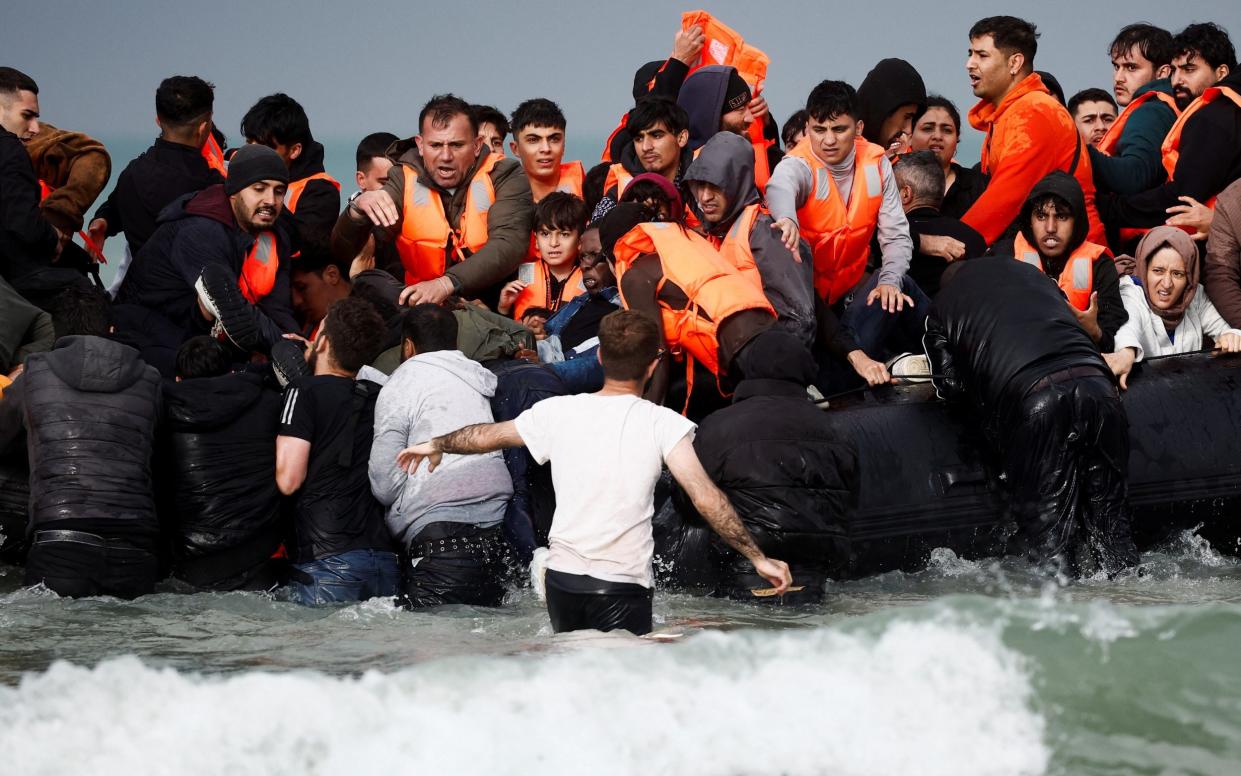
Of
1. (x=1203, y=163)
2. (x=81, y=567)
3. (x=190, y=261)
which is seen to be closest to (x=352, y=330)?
(x=190, y=261)

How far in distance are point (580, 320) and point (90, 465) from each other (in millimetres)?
2392

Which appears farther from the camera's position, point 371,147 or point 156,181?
point 371,147

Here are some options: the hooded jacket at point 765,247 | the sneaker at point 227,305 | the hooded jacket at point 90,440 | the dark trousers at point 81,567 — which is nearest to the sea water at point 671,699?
the dark trousers at point 81,567

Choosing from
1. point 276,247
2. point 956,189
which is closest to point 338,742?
point 276,247

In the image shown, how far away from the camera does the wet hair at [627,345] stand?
5477 millimetres

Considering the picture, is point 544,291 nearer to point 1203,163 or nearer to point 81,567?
point 81,567

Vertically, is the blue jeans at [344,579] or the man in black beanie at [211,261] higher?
the man in black beanie at [211,261]

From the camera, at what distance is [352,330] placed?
21.9 feet

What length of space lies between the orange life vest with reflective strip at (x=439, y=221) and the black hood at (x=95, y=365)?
6.29 ft

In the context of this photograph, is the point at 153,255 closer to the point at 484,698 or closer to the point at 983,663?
the point at 484,698

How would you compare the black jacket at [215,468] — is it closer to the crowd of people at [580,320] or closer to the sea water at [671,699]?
the crowd of people at [580,320]

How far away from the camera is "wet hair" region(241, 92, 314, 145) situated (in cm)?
842

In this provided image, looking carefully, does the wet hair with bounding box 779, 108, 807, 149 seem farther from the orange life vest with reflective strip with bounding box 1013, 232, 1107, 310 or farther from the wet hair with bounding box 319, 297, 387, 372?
the wet hair with bounding box 319, 297, 387, 372

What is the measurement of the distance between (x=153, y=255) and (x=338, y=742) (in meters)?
3.33
